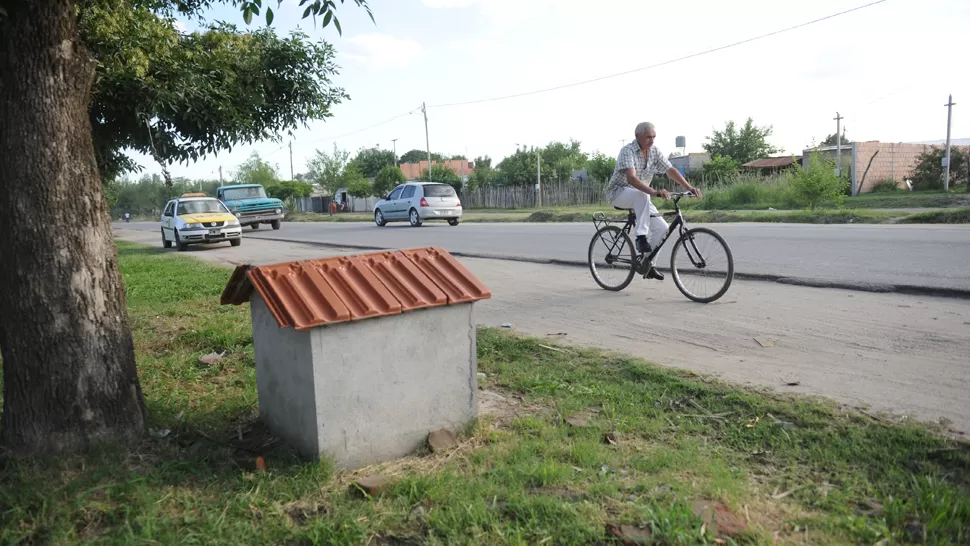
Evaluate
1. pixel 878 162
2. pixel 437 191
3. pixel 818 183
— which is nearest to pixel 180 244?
pixel 437 191

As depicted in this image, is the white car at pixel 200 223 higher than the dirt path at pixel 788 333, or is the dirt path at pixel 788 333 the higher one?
the white car at pixel 200 223

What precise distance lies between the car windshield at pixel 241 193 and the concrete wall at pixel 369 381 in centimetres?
2711

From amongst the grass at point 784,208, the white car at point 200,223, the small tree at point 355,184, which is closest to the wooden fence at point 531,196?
the grass at point 784,208

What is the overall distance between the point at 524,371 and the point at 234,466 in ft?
6.74

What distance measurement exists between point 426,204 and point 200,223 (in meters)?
9.14

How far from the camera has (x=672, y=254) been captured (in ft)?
24.5

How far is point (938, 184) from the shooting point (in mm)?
33781

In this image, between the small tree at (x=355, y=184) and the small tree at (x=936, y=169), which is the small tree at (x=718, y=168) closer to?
the small tree at (x=936, y=169)

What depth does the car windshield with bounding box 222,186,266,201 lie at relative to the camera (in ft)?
95.7

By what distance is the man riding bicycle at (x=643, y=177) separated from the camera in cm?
757

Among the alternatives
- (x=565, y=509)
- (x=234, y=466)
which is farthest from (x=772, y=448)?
(x=234, y=466)

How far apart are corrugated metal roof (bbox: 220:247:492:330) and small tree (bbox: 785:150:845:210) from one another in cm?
2100

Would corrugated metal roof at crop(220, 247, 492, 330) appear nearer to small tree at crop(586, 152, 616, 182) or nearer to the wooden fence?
the wooden fence

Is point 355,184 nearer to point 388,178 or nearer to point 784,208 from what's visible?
point 388,178
